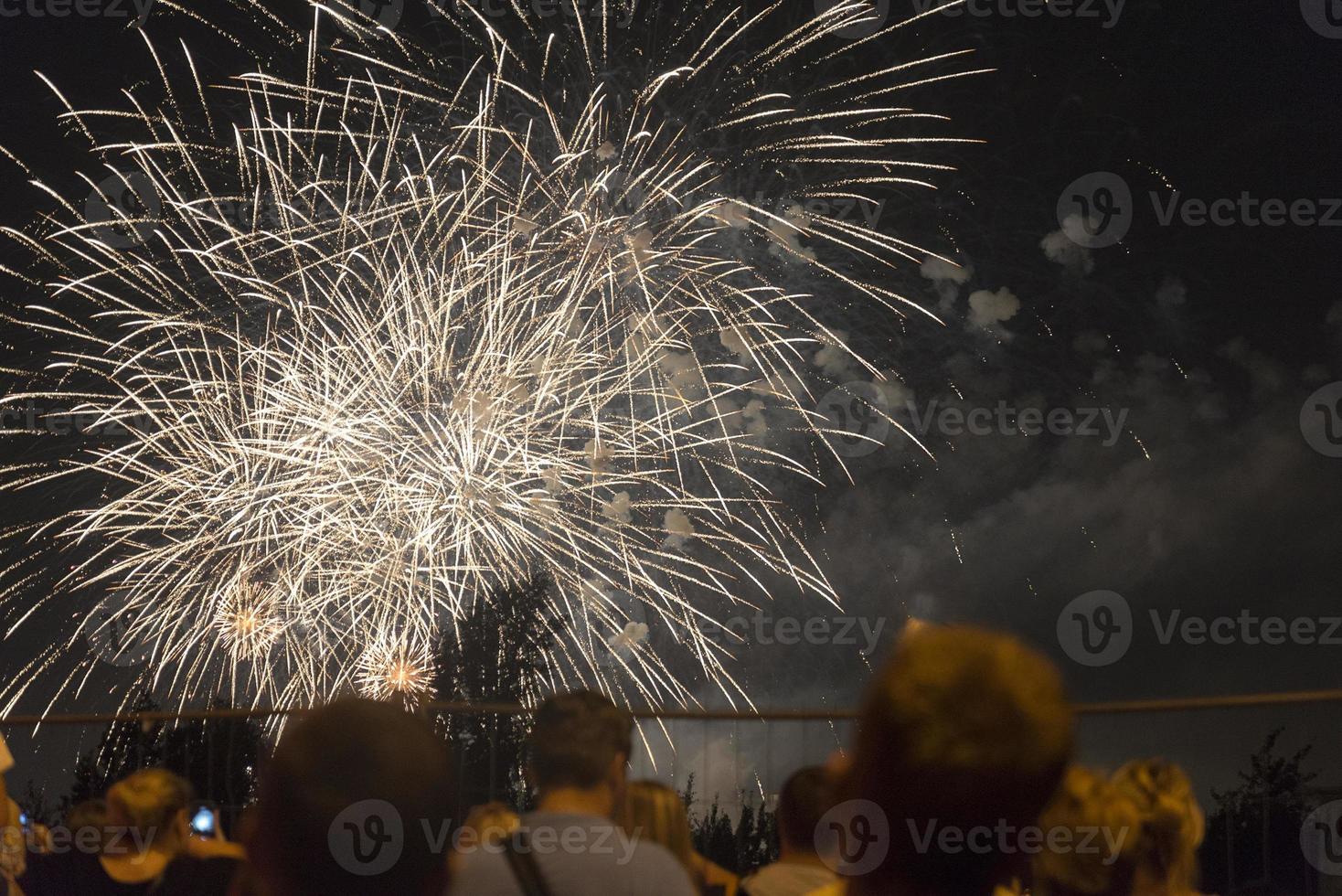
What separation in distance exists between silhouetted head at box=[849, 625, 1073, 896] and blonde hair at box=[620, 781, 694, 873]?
8.74 ft

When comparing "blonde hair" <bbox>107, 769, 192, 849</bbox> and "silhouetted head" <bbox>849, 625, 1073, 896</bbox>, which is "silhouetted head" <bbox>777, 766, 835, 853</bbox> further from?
"blonde hair" <bbox>107, 769, 192, 849</bbox>

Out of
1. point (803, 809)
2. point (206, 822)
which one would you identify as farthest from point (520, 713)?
point (803, 809)

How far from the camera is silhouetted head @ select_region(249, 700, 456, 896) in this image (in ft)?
7.18

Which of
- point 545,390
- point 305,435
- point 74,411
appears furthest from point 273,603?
point 545,390

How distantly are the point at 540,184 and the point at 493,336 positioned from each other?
2155 mm

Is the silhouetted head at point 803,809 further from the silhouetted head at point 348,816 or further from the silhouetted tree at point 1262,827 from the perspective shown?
the silhouetted head at point 348,816

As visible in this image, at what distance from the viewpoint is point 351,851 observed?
86.2 inches
